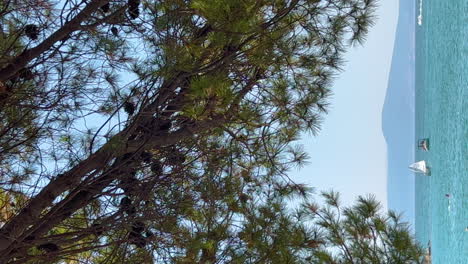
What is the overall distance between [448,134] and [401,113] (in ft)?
30.9

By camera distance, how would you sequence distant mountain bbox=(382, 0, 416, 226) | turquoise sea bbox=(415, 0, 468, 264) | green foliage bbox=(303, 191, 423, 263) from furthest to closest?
distant mountain bbox=(382, 0, 416, 226) → turquoise sea bbox=(415, 0, 468, 264) → green foliage bbox=(303, 191, 423, 263)

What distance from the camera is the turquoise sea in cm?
602

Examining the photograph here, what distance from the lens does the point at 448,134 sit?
7.00 meters

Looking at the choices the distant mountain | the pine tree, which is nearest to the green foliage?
the pine tree

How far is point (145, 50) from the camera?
2.29 meters

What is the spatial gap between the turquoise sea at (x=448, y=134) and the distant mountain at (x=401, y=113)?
5.66 metres

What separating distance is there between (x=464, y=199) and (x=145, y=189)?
4.77 m

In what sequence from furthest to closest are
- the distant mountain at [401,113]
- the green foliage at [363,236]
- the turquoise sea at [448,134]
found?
1. the distant mountain at [401,113]
2. the turquoise sea at [448,134]
3. the green foliage at [363,236]

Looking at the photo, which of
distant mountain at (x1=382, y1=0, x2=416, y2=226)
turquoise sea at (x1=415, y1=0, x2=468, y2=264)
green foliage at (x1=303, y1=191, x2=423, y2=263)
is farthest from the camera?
distant mountain at (x1=382, y1=0, x2=416, y2=226)

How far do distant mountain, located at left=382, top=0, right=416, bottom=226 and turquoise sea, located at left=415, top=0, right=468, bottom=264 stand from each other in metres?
5.66

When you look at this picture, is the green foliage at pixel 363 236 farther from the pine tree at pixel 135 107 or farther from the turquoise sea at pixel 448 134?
the turquoise sea at pixel 448 134

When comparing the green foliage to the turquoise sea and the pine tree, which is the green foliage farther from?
the turquoise sea

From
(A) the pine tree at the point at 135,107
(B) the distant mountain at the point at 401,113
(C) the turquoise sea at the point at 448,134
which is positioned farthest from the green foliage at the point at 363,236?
(B) the distant mountain at the point at 401,113

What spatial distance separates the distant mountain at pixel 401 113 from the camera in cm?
1534
